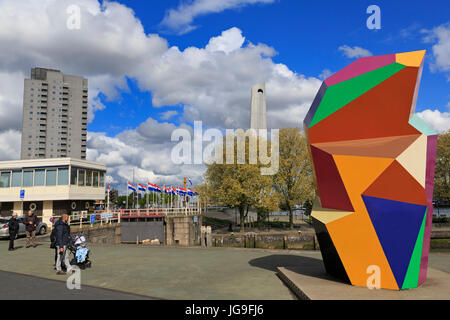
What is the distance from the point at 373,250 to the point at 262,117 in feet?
192

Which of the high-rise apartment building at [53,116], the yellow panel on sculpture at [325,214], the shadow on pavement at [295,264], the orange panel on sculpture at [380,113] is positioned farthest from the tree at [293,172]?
the high-rise apartment building at [53,116]

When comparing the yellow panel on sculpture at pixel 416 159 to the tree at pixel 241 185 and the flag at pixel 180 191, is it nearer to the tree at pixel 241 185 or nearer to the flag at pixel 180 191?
the tree at pixel 241 185

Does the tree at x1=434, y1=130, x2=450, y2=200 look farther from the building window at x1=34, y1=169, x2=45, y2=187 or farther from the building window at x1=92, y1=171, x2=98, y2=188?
the building window at x1=34, y1=169, x2=45, y2=187

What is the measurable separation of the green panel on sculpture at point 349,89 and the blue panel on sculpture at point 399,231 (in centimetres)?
236

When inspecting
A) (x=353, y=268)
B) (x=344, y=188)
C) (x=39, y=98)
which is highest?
(x=39, y=98)

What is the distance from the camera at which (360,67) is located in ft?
25.1

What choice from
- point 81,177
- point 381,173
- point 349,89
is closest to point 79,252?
point 381,173

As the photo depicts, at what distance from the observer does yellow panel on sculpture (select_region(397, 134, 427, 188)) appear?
7043mm

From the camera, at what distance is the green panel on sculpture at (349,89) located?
7.23m

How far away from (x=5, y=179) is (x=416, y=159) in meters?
33.4

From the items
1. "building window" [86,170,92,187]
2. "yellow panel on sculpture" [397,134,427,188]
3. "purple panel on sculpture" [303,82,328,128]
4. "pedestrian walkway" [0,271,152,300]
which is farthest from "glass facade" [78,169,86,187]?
"yellow panel on sculpture" [397,134,427,188]
